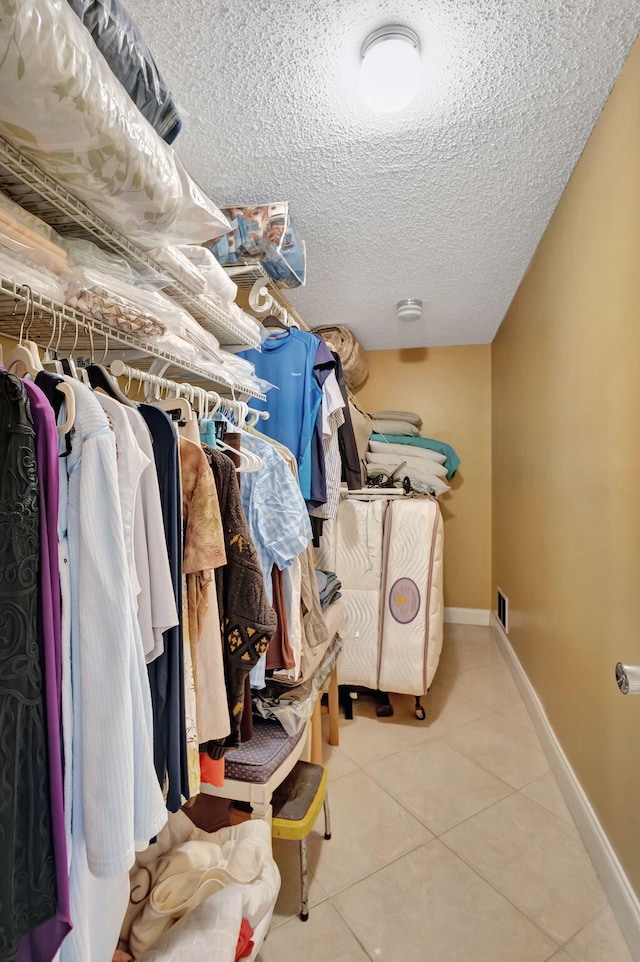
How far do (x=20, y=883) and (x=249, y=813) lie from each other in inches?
37.6

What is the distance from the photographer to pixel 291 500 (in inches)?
54.0

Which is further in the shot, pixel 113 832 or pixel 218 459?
pixel 218 459

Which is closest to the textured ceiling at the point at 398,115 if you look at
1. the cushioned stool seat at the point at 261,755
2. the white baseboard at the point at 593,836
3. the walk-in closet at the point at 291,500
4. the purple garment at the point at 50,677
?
the walk-in closet at the point at 291,500

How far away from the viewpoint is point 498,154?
1.61 metres

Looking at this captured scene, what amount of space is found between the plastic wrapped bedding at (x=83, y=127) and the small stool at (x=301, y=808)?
156cm

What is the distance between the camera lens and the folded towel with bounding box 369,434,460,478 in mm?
3441

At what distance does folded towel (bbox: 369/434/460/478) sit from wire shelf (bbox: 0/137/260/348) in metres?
2.23

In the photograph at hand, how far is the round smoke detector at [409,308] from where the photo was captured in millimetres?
2921

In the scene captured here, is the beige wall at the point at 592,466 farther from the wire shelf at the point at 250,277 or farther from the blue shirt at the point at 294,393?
the wire shelf at the point at 250,277

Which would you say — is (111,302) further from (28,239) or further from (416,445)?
(416,445)

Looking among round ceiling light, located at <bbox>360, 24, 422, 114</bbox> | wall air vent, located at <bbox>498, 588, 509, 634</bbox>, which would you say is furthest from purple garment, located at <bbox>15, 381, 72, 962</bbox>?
wall air vent, located at <bbox>498, 588, 509, 634</bbox>

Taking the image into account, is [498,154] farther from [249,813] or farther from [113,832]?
[249,813]

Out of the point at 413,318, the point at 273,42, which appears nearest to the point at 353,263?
the point at 413,318

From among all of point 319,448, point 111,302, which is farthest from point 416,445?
point 111,302
